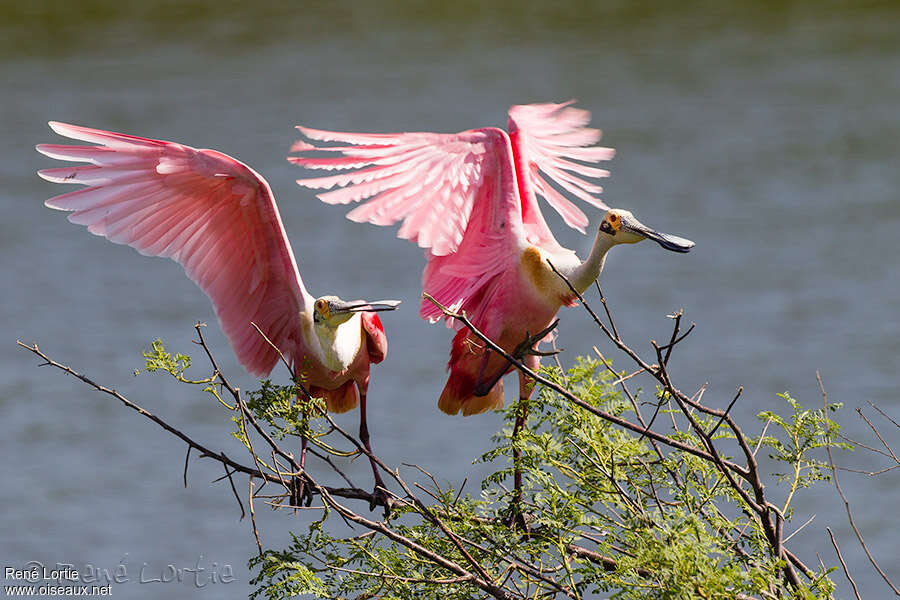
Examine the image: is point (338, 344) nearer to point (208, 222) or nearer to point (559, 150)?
point (208, 222)

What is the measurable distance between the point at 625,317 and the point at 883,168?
318 cm

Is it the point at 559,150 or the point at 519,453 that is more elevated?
the point at 559,150

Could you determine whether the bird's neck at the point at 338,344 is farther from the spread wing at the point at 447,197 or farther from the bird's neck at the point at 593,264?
the bird's neck at the point at 593,264

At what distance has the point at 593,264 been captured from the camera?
2.91 meters

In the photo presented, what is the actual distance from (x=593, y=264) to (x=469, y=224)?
41 cm

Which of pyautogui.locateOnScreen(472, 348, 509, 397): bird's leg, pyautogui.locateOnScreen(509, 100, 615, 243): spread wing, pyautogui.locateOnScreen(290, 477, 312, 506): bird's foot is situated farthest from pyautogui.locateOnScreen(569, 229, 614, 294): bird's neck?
pyautogui.locateOnScreen(290, 477, 312, 506): bird's foot

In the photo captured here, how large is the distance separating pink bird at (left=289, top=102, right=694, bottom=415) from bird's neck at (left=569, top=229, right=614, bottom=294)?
3 centimetres

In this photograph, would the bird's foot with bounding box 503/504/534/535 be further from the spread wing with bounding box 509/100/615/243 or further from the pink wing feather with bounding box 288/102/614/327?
the spread wing with bounding box 509/100/615/243

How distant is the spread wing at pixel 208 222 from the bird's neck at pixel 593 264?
2.05ft

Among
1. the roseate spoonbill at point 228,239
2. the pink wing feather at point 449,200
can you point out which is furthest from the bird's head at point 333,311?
the pink wing feather at point 449,200

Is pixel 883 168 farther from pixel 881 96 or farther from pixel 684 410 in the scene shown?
pixel 684 410

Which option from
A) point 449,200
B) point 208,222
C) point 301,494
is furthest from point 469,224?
point 301,494

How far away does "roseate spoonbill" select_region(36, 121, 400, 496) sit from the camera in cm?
299

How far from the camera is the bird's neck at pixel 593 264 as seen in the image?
2.89 m
